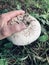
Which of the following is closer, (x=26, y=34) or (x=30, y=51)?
(x=26, y=34)

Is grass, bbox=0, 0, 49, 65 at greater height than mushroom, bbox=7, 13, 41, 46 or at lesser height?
lesser

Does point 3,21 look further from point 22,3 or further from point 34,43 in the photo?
point 22,3

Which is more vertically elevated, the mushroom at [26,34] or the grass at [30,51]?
the mushroom at [26,34]

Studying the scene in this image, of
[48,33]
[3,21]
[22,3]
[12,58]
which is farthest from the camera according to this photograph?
[22,3]

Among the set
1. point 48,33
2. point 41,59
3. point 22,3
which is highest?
point 22,3

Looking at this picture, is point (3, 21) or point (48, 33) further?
point (48, 33)

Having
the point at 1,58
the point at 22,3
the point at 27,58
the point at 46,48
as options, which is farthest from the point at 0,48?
the point at 22,3

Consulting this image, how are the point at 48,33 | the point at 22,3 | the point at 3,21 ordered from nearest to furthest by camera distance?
1. the point at 3,21
2. the point at 48,33
3. the point at 22,3

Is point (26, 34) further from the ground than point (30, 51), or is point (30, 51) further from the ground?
point (26, 34)
